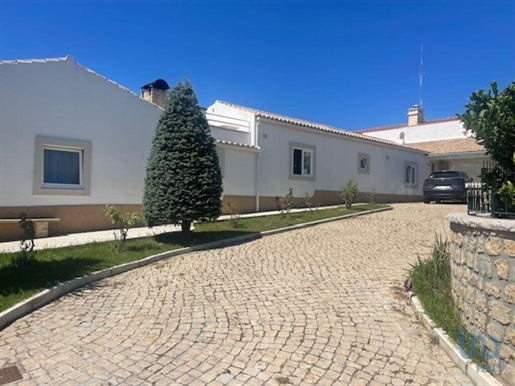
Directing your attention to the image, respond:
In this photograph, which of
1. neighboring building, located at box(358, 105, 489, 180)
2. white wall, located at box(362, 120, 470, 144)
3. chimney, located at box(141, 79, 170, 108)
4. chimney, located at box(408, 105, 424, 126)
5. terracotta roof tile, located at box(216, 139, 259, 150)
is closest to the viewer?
terracotta roof tile, located at box(216, 139, 259, 150)

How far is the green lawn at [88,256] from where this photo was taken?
5979mm

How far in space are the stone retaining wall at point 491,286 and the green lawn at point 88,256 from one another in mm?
5967

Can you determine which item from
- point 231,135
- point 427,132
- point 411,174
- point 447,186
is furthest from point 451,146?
point 231,135

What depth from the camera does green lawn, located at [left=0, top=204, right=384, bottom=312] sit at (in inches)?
235

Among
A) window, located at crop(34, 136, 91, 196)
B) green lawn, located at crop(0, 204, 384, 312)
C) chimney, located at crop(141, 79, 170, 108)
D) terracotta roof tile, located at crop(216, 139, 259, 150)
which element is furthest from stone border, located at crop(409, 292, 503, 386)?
chimney, located at crop(141, 79, 170, 108)

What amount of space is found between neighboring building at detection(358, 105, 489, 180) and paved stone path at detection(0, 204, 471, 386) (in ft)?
67.0

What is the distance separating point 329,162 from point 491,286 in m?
15.8

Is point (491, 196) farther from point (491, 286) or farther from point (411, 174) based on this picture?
point (411, 174)

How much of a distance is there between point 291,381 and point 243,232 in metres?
7.66

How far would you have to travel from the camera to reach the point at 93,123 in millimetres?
11867

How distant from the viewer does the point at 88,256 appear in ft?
26.4


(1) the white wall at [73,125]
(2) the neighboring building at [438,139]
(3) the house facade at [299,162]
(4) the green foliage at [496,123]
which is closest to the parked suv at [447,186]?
(3) the house facade at [299,162]

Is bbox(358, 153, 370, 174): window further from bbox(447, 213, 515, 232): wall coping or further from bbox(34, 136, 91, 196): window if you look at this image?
bbox(447, 213, 515, 232): wall coping

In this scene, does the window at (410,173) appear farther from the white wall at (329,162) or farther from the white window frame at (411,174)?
the white wall at (329,162)
